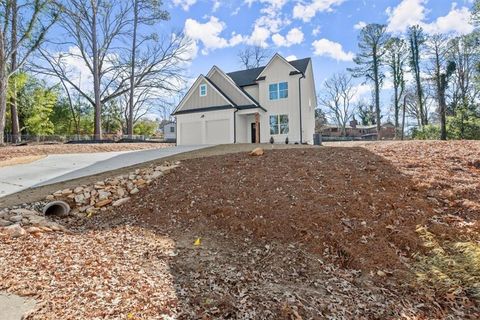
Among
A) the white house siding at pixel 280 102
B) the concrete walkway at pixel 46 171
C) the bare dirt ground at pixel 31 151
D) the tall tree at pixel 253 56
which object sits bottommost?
the concrete walkway at pixel 46 171

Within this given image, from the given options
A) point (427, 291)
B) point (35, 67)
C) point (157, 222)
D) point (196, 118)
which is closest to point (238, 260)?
point (157, 222)

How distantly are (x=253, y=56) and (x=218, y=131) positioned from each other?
21.3 metres

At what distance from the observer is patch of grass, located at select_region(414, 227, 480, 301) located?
3213 mm

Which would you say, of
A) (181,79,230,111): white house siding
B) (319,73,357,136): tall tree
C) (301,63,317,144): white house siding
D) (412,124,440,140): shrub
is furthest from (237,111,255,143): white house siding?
(319,73,357,136): tall tree

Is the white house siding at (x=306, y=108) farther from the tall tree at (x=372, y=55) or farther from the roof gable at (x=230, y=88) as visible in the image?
the tall tree at (x=372, y=55)

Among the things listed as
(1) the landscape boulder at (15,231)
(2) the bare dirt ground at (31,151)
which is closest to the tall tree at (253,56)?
(2) the bare dirt ground at (31,151)

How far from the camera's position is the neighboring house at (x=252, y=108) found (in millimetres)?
16500

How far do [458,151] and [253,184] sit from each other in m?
6.17

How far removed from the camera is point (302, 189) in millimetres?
5441

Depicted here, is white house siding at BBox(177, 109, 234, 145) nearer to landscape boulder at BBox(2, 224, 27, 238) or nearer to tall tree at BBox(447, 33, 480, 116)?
landscape boulder at BBox(2, 224, 27, 238)

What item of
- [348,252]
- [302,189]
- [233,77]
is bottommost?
[348,252]

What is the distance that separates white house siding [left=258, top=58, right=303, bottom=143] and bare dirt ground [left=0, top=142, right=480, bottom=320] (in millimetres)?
10241

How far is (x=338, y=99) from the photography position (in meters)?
42.8

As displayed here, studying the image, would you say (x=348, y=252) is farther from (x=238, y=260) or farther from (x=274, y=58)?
(x=274, y=58)
